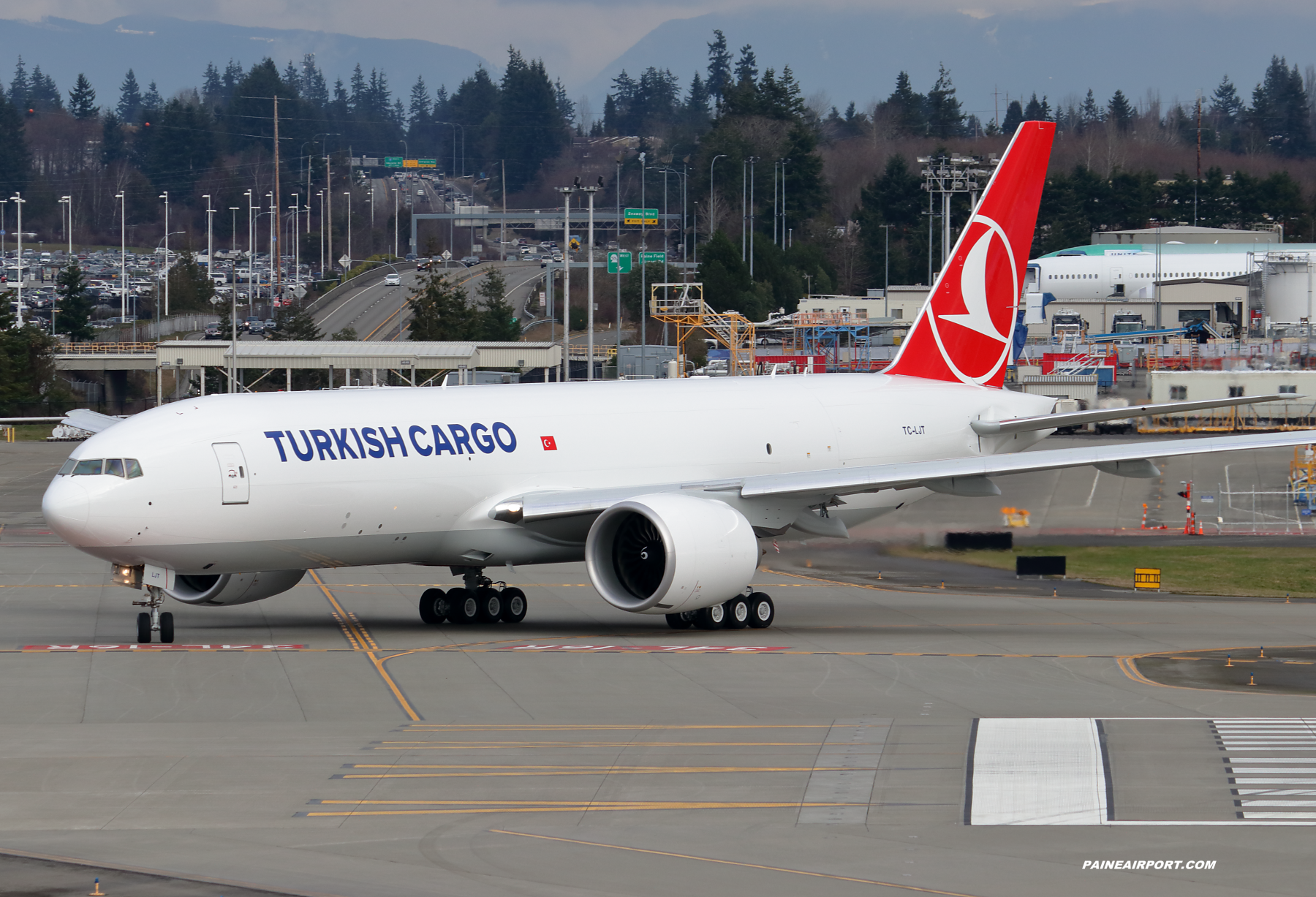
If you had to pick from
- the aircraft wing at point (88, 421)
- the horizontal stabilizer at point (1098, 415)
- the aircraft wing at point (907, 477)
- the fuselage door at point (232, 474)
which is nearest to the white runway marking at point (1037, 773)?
the aircraft wing at point (907, 477)

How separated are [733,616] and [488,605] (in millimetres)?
4799

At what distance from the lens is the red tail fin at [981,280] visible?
37.8 metres

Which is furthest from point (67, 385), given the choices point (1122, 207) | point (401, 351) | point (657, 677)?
point (1122, 207)

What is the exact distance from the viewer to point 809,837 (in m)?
16.0

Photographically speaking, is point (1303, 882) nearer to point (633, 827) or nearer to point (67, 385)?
point (633, 827)

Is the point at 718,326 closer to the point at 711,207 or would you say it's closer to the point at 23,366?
the point at 23,366

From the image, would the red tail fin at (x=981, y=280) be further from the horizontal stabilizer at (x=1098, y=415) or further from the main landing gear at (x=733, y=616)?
the main landing gear at (x=733, y=616)

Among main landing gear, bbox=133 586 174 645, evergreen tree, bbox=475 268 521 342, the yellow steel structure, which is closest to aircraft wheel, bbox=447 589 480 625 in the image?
main landing gear, bbox=133 586 174 645

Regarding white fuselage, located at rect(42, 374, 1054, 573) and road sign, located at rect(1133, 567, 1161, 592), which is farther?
road sign, located at rect(1133, 567, 1161, 592)

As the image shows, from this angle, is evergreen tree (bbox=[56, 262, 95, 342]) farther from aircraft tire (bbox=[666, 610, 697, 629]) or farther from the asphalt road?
aircraft tire (bbox=[666, 610, 697, 629])

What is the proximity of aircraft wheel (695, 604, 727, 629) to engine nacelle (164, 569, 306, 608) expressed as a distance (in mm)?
7380

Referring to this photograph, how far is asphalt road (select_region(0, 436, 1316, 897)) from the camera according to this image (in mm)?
14914

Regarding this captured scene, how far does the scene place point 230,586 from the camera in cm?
2998

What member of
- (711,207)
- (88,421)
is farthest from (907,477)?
(711,207)
